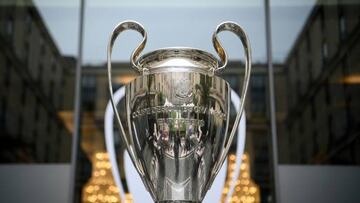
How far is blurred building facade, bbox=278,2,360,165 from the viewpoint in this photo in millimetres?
4320

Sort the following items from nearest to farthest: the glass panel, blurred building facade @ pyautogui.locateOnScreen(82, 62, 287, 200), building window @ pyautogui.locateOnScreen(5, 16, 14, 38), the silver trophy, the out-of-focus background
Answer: the silver trophy < the out-of-focus background < blurred building facade @ pyautogui.locateOnScreen(82, 62, 287, 200) < the glass panel < building window @ pyautogui.locateOnScreen(5, 16, 14, 38)

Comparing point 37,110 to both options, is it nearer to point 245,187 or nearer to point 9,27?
point 9,27

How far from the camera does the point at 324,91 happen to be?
4484 mm

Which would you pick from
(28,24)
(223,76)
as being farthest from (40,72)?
(223,76)

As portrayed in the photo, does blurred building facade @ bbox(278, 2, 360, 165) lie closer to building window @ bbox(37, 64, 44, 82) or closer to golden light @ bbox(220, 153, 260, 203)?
golden light @ bbox(220, 153, 260, 203)

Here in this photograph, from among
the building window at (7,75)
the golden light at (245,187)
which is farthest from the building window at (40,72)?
the golden light at (245,187)

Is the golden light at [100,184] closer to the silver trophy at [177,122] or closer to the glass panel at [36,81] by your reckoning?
the glass panel at [36,81]

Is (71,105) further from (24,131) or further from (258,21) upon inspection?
(258,21)

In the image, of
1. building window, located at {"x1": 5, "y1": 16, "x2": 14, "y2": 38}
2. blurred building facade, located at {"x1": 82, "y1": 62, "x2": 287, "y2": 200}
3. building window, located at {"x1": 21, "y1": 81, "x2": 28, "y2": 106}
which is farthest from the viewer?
building window, located at {"x1": 5, "y1": 16, "x2": 14, "y2": 38}

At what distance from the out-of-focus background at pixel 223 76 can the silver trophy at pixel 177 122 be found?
9.94 ft

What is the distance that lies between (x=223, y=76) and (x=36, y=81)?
1.50 metres

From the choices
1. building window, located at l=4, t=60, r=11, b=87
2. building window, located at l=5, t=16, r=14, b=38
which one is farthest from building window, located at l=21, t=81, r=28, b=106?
building window, located at l=5, t=16, r=14, b=38

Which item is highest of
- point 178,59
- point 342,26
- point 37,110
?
point 342,26

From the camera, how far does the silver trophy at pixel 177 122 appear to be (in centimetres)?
114
